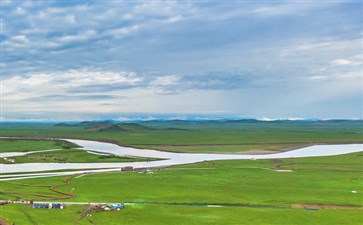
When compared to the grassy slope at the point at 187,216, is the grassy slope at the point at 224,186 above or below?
above

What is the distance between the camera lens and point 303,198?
6050cm

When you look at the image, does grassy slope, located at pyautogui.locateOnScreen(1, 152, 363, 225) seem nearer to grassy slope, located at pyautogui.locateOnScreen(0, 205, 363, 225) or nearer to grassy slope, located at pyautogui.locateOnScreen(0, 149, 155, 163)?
grassy slope, located at pyautogui.locateOnScreen(0, 205, 363, 225)

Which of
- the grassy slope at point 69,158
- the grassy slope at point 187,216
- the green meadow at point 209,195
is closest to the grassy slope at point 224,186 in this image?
the green meadow at point 209,195

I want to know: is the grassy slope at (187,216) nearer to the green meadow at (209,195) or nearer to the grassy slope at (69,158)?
the green meadow at (209,195)

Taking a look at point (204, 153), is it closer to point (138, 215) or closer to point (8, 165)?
point (8, 165)

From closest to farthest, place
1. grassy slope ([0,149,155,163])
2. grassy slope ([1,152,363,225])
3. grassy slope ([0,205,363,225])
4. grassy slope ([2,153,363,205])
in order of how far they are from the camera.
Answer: grassy slope ([0,205,363,225]) < grassy slope ([1,152,363,225]) < grassy slope ([2,153,363,205]) < grassy slope ([0,149,155,163])

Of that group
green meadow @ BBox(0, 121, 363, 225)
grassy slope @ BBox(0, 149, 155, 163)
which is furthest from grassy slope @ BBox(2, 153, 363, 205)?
grassy slope @ BBox(0, 149, 155, 163)

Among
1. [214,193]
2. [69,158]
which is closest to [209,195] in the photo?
[214,193]

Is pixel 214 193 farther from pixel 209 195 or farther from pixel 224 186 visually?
pixel 224 186

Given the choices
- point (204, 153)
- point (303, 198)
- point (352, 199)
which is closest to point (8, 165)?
point (204, 153)

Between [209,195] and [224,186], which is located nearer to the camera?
[209,195]

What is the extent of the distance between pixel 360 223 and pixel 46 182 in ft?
188

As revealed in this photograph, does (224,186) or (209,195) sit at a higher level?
(224,186)

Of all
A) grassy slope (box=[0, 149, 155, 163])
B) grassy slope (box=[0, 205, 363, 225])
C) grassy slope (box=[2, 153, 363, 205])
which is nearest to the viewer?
grassy slope (box=[0, 205, 363, 225])
